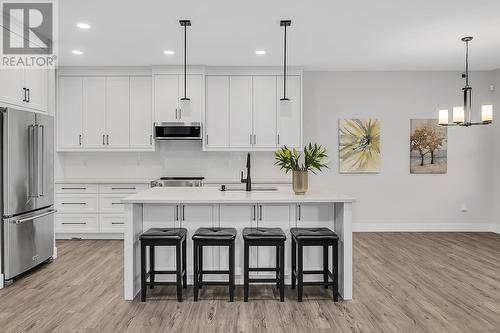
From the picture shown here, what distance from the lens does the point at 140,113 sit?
614 cm

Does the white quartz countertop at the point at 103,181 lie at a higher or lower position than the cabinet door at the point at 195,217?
higher

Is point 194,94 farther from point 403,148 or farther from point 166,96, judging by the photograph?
point 403,148

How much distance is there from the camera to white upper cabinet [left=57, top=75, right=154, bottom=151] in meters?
6.10

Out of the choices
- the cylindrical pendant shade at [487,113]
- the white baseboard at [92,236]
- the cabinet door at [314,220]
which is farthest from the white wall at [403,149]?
the cabinet door at [314,220]

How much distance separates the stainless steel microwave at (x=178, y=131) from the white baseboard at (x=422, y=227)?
10.5 feet

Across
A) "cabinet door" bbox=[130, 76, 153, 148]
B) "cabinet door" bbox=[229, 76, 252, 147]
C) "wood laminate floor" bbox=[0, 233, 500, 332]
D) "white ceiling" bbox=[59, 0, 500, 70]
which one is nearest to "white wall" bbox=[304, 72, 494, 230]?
"white ceiling" bbox=[59, 0, 500, 70]

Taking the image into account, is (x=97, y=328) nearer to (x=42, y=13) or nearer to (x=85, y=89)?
(x=42, y=13)

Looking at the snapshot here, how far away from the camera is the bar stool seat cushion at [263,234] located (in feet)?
10.9

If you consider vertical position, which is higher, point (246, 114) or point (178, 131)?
point (246, 114)

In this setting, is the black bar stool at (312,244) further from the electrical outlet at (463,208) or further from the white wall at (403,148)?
the electrical outlet at (463,208)

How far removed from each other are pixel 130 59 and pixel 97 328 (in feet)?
13.4

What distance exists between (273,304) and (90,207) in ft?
12.4

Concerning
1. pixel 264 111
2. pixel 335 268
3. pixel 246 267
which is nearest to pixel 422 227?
pixel 264 111

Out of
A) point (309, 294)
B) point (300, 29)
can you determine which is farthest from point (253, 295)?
point (300, 29)
